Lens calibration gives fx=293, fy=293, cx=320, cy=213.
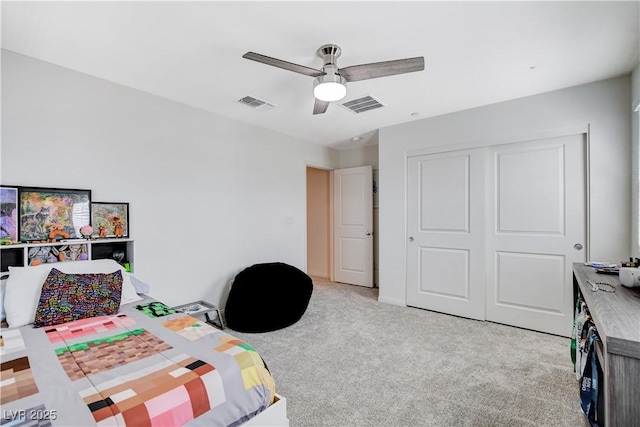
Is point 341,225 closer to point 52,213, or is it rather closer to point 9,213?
point 52,213

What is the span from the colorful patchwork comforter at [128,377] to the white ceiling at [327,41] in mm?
1812

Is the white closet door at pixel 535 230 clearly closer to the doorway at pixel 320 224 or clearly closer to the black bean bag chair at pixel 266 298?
the black bean bag chair at pixel 266 298

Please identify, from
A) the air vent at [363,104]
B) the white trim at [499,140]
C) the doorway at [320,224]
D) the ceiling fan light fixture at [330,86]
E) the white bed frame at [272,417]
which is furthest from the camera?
the doorway at [320,224]

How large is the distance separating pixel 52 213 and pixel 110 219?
39cm

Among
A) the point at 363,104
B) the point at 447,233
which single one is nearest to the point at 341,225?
the point at 447,233

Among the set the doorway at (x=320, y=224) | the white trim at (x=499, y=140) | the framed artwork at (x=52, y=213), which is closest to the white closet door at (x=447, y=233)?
the white trim at (x=499, y=140)

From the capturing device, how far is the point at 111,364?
48.8 inches

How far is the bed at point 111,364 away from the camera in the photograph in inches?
38.9

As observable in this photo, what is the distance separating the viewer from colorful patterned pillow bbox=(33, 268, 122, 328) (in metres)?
1.70

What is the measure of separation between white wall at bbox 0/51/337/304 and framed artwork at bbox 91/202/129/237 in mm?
71

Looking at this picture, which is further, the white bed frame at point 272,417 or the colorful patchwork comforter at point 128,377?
the white bed frame at point 272,417

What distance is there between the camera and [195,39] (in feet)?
6.45

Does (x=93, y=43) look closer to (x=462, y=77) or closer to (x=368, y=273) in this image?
(x=462, y=77)

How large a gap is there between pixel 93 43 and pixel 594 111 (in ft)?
13.5
